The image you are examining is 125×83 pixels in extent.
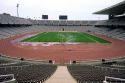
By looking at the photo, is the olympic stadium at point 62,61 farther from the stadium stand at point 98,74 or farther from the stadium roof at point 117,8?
the stadium roof at point 117,8

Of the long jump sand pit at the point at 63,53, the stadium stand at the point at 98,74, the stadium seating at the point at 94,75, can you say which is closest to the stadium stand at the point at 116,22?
the long jump sand pit at the point at 63,53

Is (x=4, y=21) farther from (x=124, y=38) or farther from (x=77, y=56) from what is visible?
(x=77, y=56)

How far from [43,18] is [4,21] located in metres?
68.2

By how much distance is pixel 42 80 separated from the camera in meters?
17.8

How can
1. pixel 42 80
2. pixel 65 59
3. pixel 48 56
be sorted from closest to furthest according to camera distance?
pixel 42 80, pixel 65 59, pixel 48 56

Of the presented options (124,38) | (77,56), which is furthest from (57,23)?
(77,56)

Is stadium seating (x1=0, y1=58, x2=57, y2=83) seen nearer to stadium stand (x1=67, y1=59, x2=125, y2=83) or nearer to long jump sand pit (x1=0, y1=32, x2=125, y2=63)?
stadium stand (x1=67, y1=59, x2=125, y2=83)

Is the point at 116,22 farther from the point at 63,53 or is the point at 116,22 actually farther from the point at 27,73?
the point at 27,73

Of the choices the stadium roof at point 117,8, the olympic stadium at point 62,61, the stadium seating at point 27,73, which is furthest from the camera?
the stadium roof at point 117,8

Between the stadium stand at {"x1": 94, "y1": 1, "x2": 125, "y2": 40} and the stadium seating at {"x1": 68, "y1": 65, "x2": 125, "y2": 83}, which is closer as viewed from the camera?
the stadium seating at {"x1": 68, "y1": 65, "x2": 125, "y2": 83}

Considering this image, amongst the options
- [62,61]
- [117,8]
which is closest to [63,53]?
[62,61]

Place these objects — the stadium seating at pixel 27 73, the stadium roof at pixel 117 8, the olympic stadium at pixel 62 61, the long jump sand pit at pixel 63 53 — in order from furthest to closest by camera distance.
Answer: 1. the stadium roof at pixel 117 8
2. the long jump sand pit at pixel 63 53
3. the olympic stadium at pixel 62 61
4. the stadium seating at pixel 27 73

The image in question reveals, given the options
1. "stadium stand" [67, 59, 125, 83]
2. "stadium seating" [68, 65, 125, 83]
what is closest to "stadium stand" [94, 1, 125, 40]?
"stadium stand" [67, 59, 125, 83]

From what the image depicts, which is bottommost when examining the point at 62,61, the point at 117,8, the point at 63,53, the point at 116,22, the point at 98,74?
the point at 62,61
